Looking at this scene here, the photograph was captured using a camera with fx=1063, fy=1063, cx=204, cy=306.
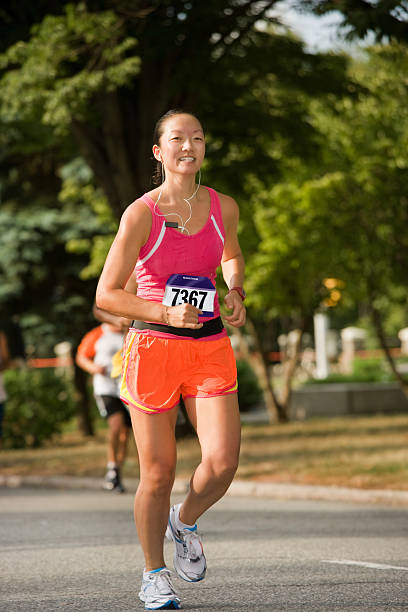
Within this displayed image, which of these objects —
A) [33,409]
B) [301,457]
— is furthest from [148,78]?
[33,409]

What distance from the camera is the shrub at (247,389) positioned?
25781 mm

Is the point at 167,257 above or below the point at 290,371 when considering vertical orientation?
above

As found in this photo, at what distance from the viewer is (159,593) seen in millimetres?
4484

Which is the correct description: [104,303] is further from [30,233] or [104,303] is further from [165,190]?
[30,233]

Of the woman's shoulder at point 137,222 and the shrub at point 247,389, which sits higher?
the woman's shoulder at point 137,222

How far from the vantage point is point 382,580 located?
5.38 meters

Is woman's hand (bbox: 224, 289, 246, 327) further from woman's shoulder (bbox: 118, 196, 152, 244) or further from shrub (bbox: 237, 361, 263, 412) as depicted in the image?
shrub (bbox: 237, 361, 263, 412)

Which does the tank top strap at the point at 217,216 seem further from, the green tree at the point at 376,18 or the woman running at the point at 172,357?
the green tree at the point at 376,18

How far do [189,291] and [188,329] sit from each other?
18 cm

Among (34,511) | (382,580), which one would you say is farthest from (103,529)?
(382,580)

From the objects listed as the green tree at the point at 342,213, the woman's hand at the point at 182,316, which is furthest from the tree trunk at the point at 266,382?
the woman's hand at the point at 182,316

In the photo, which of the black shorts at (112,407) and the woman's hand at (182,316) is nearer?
the woman's hand at (182,316)

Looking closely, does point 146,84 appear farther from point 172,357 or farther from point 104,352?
point 172,357

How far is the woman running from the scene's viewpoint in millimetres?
4410
